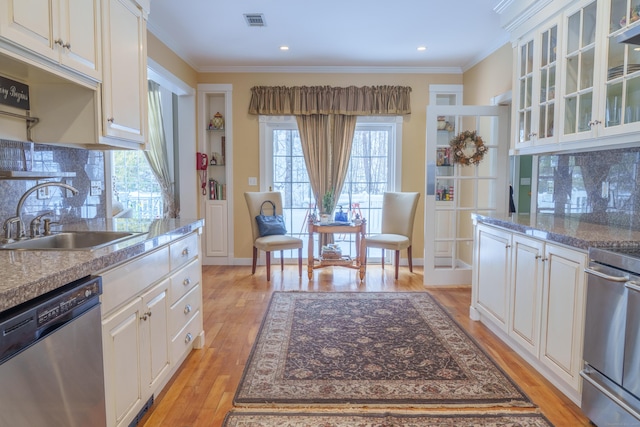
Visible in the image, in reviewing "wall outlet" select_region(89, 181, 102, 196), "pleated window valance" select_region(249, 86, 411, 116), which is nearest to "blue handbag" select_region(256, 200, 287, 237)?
"pleated window valance" select_region(249, 86, 411, 116)

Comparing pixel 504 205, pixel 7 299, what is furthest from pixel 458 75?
pixel 7 299

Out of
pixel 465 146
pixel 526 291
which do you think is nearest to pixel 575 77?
pixel 526 291

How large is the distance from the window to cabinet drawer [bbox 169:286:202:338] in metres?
2.82

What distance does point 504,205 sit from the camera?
4.17 metres

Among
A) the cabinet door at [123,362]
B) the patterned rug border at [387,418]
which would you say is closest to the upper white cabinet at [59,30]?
the cabinet door at [123,362]

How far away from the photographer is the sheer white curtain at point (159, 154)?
17.5 feet

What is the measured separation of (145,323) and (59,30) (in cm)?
136

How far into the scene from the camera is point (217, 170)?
17.8 feet

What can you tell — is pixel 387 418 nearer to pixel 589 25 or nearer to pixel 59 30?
pixel 59 30

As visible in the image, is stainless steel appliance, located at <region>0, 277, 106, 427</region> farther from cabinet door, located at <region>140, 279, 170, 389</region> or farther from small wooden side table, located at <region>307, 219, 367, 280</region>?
small wooden side table, located at <region>307, 219, 367, 280</region>

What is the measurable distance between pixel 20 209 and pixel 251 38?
2978 mm

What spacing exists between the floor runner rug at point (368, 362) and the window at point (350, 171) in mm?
1994

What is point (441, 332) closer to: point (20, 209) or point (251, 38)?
point (20, 209)

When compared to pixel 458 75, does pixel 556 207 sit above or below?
below
